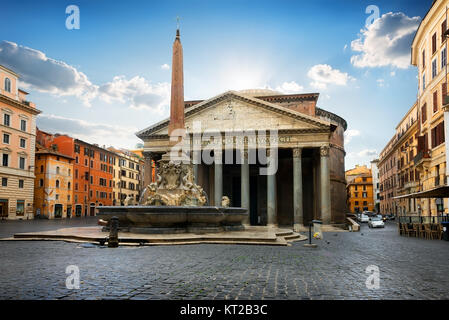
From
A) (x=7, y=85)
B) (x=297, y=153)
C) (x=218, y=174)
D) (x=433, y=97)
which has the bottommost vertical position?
(x=218, y=174)

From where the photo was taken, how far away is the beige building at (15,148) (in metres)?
40.3

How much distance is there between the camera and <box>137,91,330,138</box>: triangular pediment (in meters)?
34.2

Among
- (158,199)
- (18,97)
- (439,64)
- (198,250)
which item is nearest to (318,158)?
(439,64)

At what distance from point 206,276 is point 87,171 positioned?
56433 mm

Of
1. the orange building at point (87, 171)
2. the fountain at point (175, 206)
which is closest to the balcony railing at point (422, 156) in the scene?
the fountain at point (175, 206)

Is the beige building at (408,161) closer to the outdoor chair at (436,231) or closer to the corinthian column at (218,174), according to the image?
the corinthian column at (218,174)

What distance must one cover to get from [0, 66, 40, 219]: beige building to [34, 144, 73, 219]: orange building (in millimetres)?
4176

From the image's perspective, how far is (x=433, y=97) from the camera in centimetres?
2850

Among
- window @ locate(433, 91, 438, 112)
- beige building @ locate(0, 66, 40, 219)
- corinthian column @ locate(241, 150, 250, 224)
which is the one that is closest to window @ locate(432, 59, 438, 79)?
window @ locate(433, 91, 438, 112)

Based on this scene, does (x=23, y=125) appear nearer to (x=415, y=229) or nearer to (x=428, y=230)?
(x=415, y=229)

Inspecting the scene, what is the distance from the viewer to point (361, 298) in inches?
215

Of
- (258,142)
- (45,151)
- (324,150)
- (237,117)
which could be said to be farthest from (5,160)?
(324,150)
